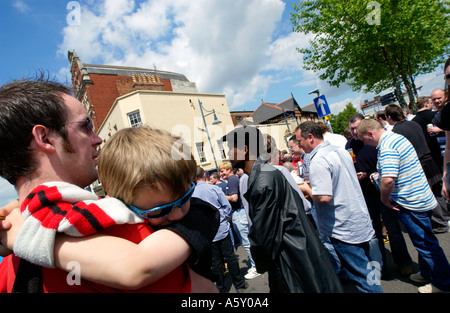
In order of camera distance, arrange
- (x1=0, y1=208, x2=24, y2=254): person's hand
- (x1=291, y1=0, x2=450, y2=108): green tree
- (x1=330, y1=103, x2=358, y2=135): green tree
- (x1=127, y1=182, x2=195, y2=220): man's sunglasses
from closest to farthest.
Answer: (x1=0, y1=208, x2=24, y2=254): person's hand < (x1=127, y1=182, x2=195, y2=220): man's sunglasses < (x1=291, y1=0, x2=450, y2=108): green tree < (x1=330, y1=103, x2=358, y2=135): green tree

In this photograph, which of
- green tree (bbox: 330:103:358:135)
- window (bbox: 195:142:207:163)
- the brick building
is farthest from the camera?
green tree (bbox: 330:103:358:135)

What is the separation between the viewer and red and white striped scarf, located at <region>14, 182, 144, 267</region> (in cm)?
69

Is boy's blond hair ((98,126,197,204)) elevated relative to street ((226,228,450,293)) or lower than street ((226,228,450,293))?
elevated

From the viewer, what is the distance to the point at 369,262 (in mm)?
2768

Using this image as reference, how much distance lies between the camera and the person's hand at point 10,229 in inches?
31.0

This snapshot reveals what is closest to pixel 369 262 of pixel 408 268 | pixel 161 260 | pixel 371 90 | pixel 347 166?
pixel 347 166

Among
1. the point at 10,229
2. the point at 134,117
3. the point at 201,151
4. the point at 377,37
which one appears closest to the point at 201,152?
the point at 201,151

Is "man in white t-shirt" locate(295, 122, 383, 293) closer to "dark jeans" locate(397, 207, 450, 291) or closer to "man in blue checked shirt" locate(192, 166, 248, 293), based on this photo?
"dark jeans" locate(397, 207, 450, 291)

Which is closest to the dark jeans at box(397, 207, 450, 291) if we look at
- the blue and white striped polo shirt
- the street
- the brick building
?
the blue and white striped polo shirt

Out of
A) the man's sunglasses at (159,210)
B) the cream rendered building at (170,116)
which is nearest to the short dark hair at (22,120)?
the man's sunglasses at (159,210)

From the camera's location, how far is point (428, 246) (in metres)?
2.81

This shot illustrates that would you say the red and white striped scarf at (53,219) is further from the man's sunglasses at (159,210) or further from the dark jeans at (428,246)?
the dark jeans at (428,246)

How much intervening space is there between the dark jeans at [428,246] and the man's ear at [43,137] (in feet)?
11.7

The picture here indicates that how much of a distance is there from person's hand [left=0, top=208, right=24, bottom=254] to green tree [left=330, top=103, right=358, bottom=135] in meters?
72.2
